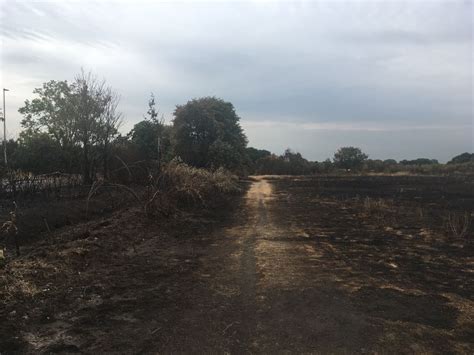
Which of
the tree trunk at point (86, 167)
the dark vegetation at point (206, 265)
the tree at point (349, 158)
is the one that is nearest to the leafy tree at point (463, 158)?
the tree at point (349, 158)

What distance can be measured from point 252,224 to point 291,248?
141 inches

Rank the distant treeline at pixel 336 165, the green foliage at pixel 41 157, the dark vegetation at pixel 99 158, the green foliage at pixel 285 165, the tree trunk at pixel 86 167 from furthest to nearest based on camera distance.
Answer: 1. the green foliage at pixel 285 165
2. the distant treeline at pixel 336 165
3. the green foliage at pixel 41 157
4. the tree trunk at pixel 86 167
5. the dark vegetation at pixel 99 158

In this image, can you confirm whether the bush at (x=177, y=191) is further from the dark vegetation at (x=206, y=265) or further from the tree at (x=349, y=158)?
the tree at (x=349, y=158)

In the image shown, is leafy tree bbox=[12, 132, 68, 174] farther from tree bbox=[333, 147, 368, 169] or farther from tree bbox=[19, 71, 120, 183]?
tree bbox=[333, 147, 368, 169]

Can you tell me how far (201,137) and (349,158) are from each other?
33.1 m

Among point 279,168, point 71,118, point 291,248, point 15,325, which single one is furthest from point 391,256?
point 279,168

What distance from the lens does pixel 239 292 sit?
605cm

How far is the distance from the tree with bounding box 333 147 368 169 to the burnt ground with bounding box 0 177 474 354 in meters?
48.5

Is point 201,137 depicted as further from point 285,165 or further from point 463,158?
point 463,158

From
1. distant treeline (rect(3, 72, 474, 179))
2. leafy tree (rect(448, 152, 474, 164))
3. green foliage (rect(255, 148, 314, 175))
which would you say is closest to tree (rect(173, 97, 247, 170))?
distant treeline (rect(3, 72, 474, 179))

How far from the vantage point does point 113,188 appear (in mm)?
17812

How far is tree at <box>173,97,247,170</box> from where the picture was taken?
2952 centimetres

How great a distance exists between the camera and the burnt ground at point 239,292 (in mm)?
4445

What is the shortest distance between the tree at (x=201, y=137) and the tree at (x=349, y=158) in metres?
30.1
